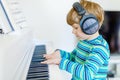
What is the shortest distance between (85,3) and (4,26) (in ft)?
1.26

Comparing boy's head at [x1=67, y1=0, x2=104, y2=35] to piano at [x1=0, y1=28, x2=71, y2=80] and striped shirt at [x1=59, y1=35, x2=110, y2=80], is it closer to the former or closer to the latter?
striped shirt at [x1=59, y1=35, x2=110, y2=80]

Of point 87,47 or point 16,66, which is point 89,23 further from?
point 16,66

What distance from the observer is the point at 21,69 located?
91 cm

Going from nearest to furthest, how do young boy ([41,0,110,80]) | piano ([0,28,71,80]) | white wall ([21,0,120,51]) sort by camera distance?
piano ([0,28,71,80]), young boy ([41,0,110,80]), white wall ([21,0,120,51])

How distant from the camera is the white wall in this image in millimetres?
2133

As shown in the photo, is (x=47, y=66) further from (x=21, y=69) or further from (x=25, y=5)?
(x=25, y=5)

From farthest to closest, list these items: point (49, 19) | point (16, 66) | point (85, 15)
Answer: point (49, 19), point (85, 15), point (16, 66)

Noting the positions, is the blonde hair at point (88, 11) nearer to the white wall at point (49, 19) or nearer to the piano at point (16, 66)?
the piano at point (16, 66)

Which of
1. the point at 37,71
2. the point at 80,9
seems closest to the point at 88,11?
the point at 80,9

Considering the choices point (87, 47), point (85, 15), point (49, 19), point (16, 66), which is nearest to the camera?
point (16, 66)

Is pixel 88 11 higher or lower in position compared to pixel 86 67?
higher

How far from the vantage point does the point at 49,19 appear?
2.18 m

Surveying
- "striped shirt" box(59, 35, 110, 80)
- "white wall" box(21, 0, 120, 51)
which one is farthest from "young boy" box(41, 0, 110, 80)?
"white wall" box(21, 0, 120, 51)

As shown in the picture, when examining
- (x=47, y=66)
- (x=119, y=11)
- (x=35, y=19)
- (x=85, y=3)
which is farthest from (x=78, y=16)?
(x=119, y=11)
